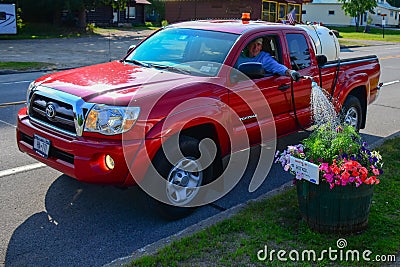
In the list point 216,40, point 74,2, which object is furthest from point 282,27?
point 74,2

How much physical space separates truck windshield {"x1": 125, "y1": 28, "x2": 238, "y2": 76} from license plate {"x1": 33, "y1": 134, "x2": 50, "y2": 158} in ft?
5.05

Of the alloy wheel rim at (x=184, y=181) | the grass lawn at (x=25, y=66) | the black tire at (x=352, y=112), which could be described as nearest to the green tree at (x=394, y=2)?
the grass lawn at (x=25, y=66)

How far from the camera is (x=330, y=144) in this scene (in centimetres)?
428

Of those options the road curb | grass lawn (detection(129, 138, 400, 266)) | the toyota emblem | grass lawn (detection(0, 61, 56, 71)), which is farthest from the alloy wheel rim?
grass lawn (detection(0, 61, 56, 71))

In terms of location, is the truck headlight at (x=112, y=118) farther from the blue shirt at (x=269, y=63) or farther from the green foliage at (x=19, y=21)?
the green foliage at (x=19, y=21)

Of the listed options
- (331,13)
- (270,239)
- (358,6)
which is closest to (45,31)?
(358,6)

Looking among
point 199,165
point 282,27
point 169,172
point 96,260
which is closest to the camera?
point 96,260

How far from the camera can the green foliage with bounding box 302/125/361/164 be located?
13.7 ft

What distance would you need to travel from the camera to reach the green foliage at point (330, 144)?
4172 mm

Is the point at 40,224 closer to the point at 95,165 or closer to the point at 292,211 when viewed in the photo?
the point at 95,165

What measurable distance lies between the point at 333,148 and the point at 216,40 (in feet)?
7.03

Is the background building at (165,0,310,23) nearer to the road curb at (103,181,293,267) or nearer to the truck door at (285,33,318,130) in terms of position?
the truck door at (285,33,318,130)

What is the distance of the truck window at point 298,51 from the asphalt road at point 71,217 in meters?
1.39

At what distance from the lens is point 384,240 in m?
4.11
